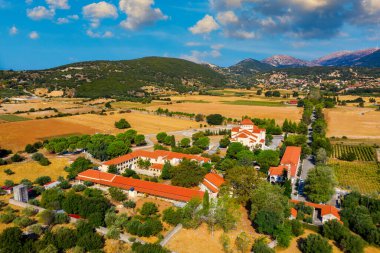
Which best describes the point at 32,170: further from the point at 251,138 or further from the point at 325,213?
the point at 325,213

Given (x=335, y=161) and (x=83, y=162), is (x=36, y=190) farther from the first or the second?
(x=335, y=161)

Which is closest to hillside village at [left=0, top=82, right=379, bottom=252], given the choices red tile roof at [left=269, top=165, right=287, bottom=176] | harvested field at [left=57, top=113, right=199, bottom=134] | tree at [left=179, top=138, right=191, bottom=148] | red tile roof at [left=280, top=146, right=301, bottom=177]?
red tile roof at [left=269, top=165, right=287, bottom=176]

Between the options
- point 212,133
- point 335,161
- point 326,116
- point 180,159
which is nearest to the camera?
point 180,159

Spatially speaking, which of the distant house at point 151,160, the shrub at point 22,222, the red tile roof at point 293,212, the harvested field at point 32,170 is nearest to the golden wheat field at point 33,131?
the harvested field at point 32,170

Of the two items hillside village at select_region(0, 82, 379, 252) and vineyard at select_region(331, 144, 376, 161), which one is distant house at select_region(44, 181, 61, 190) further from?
vineyard at select_region(331, 144, 376, 161)

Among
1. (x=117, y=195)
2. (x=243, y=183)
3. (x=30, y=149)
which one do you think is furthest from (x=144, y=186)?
(x=30, y=149)

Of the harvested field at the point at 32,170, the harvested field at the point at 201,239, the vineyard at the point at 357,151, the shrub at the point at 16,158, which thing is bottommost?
the harvested field at the point at 201,239

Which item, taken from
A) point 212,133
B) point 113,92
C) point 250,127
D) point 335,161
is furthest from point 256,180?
point 113,92

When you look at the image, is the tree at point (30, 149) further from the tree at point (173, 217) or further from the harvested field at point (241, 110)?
the harvested field at point (241, 110)
